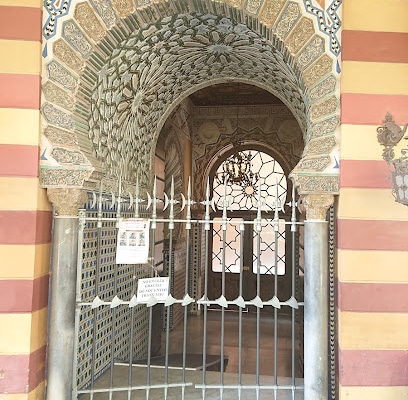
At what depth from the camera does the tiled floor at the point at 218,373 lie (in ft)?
12.5

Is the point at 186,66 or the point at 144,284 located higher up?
the point at 186,66

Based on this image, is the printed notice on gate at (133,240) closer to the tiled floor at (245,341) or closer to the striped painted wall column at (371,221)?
the striped painted wall column at (371,221)

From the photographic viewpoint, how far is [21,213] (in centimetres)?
328

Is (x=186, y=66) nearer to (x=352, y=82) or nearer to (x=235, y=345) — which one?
(x=352, y=82)

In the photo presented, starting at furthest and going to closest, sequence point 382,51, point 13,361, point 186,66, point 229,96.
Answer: point 229,96, point 186,66, point 382,51, point 13,361

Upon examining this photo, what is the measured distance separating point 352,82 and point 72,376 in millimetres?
3314

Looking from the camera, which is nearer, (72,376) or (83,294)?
(72,376)

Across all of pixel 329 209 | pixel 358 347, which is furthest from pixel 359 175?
pixel 358 347

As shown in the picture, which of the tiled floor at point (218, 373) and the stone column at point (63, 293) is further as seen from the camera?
the tiled floor at point (218, 373)

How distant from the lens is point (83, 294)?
13.3 feet

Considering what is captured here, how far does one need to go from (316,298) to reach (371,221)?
2.49ft

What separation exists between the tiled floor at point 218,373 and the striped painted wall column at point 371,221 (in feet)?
2.38

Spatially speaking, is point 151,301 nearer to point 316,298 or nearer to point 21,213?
point 21,213

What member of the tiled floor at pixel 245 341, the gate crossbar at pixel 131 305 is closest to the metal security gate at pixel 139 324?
the gate crossbar at pixel 131 305
